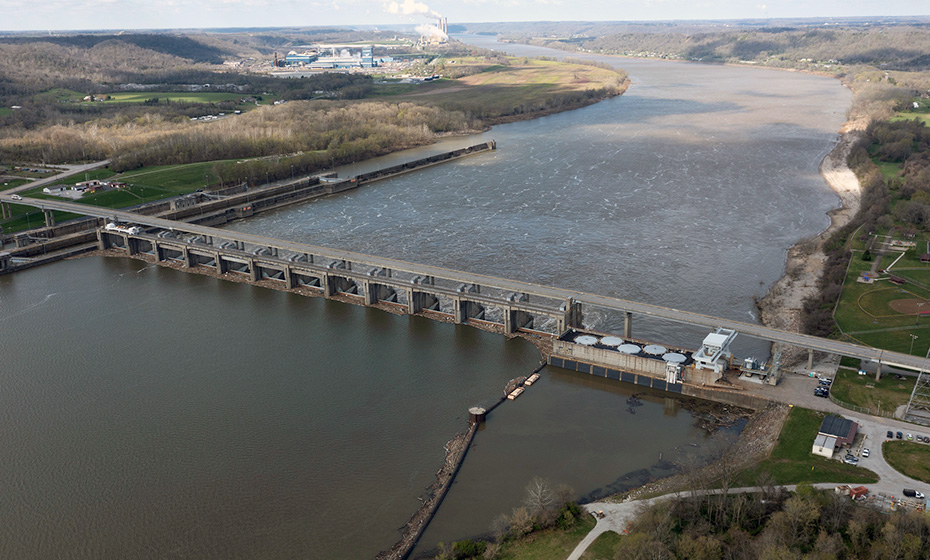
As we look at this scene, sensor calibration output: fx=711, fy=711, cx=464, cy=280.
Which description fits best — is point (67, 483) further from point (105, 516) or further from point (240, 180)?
point (240, 180)

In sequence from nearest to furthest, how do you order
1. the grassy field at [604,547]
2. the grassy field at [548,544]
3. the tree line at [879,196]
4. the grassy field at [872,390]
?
1. the grassy field at [604,547]
2. the grassy field at [548,544]
3. the grassy field at [872,390]
4. the tree line at [879,196]

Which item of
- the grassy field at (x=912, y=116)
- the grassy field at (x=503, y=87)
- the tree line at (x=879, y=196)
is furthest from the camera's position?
the grassy field at (x=503, y=87)

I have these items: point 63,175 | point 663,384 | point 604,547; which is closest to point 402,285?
point 663,384

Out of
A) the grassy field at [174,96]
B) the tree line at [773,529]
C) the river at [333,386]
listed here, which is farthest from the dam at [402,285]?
the grassy field at [174,96]

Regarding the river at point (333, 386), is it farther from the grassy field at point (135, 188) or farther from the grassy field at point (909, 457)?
the grassy field at point (135, 188)

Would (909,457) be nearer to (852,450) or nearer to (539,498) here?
(852,450)
